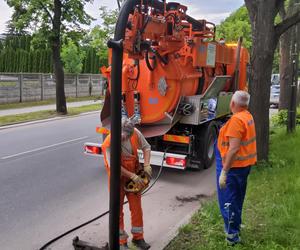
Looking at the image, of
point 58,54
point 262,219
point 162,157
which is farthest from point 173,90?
point 58,54

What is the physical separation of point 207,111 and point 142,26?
286 cm

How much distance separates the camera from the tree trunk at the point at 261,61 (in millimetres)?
7543

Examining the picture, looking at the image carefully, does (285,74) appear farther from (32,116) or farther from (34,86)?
(34,86)

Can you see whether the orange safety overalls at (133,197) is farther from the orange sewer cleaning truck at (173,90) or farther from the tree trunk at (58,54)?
the tree trunk at (58,54)

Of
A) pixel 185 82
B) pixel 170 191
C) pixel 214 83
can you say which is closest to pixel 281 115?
pixel 214 83

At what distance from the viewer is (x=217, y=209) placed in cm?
538

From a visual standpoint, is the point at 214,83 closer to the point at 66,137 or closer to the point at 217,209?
the point at 217,209

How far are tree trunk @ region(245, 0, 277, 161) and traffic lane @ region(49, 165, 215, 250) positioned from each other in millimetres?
1347

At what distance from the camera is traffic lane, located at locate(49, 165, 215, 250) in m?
4.95

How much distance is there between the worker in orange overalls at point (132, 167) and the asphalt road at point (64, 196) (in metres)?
0.30

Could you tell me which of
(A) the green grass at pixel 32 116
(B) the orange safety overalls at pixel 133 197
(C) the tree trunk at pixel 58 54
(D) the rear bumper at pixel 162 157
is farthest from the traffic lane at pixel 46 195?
(C) the tree trunk at pixel 58 54

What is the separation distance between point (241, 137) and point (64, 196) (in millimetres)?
3455

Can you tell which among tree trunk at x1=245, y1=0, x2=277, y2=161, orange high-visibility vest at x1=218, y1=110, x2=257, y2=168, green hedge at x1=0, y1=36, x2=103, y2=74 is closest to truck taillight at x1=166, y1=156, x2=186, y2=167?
tree trunk at x1=245, y1=0, x2=277, y2=161

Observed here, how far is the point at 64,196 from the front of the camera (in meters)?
6.59
